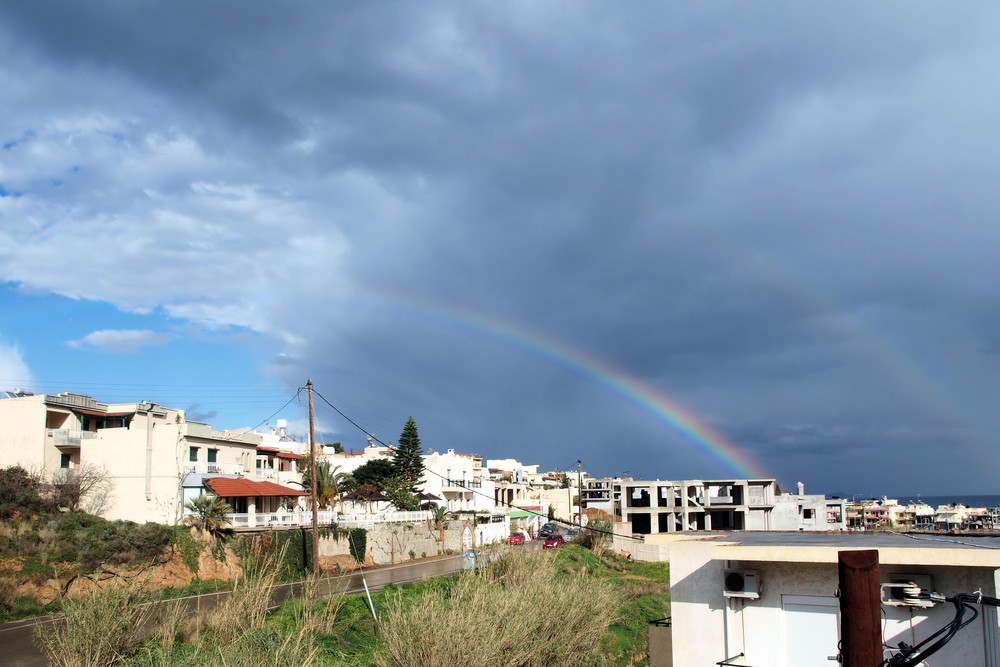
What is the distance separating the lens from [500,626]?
1609cm

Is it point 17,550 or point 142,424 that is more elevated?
point 142,424

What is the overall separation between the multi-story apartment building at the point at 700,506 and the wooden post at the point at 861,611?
222 ft

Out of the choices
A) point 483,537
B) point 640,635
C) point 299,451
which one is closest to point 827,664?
point 640,635

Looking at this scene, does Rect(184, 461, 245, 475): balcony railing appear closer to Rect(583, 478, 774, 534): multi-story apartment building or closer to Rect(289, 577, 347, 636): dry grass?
Rect(289, 577, 347, 636): dry grass

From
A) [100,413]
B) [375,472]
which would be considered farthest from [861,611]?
[375,472]

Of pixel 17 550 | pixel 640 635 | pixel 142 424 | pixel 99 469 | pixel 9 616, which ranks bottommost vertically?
pixel 640 635

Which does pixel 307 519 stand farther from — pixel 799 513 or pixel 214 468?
pixel 799 513

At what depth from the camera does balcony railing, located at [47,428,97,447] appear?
137 ft

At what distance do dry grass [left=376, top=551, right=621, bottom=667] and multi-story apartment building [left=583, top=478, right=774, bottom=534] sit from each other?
4962cm

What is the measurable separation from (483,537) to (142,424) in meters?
27.4

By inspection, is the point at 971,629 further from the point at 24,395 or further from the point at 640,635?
the point at 24,395

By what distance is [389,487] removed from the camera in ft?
229

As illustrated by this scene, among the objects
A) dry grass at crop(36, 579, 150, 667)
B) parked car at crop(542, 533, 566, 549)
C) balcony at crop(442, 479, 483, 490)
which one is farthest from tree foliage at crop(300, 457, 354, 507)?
dry grass at crop(36, 579, 150, 667)

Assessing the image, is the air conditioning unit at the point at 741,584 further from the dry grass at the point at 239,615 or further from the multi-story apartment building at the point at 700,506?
the multi-story apartment building at the point at 700,506
